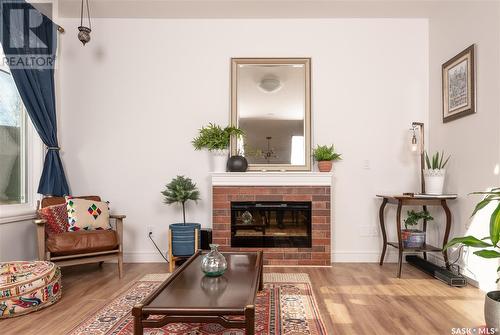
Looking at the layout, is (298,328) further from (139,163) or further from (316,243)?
(139,163)

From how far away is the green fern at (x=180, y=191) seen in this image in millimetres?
3973

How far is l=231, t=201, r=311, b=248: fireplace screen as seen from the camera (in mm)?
4168

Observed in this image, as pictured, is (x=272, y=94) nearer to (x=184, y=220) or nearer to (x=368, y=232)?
(x=184, y=220)

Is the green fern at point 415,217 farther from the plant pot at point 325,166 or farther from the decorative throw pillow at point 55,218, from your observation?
the decorative throw pillow at point 55,218

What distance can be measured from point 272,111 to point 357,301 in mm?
Answer: 2424

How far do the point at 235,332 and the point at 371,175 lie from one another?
9.15 ft

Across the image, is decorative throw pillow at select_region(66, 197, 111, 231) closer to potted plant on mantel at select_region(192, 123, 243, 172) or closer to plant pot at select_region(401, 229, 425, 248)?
potted plant on mantel at select_region(192, 123, 243, 172)

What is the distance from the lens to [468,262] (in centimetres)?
339

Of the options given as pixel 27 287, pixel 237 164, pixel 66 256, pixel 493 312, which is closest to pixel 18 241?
pixel 66 256

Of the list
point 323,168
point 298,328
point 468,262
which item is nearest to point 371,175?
point 323,168

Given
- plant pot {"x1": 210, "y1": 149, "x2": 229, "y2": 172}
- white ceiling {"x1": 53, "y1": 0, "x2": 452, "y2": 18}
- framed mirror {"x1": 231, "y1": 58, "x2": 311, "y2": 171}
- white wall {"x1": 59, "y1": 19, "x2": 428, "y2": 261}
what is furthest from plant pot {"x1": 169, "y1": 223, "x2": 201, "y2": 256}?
white ceiling {"x1": 53, "y1": 0, "x2": 452, "y2": 18}

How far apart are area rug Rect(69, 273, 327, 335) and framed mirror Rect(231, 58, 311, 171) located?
1.60m

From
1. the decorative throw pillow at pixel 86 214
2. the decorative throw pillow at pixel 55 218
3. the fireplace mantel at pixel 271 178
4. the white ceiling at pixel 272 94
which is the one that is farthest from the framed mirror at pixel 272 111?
the decorative throw pillow at pixel 55 218

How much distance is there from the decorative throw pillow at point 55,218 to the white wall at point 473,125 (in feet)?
12.9
